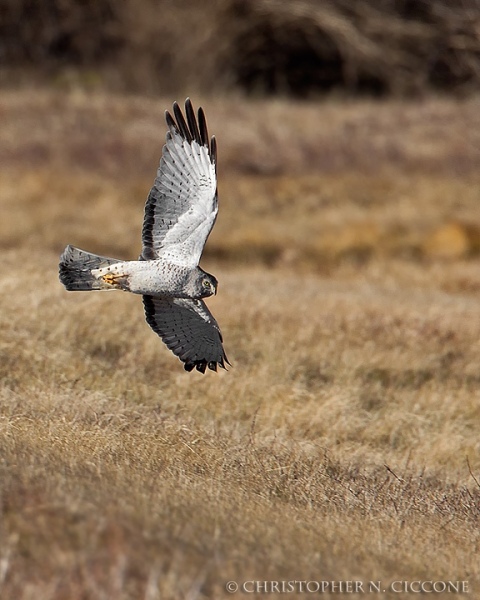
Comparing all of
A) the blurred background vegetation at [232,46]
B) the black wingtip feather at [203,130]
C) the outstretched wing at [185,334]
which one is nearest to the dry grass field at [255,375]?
the outstretched wing at [185,334]

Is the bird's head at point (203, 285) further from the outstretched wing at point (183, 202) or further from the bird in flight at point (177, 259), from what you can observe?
the outstretched wing at point (183, 202)

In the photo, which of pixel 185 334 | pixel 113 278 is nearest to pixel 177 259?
pixel 113 278

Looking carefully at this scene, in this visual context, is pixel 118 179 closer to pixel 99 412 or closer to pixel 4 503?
pixel 99 412

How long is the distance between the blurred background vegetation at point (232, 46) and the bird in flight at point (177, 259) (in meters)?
21.6

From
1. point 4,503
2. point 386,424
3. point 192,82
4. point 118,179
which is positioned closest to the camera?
point 4,503

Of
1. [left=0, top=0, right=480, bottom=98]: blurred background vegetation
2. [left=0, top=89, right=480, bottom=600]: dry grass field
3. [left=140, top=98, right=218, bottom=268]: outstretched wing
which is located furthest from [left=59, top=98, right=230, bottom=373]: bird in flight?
[left=0, top=0, right=480, bottom=98]: blurred background vegetation

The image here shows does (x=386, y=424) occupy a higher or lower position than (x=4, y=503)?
lower

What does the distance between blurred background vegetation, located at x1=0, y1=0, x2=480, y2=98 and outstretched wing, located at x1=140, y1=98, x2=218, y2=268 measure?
21539 millimetres

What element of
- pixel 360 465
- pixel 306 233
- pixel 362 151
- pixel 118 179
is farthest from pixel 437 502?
pixel 362 151

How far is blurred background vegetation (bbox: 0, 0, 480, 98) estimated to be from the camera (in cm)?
2897

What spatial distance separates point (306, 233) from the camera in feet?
56.8

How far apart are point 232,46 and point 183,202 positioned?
82.1 ft

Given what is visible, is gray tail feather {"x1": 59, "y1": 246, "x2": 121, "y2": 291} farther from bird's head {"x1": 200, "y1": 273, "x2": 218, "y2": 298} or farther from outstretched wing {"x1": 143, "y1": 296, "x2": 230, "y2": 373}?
bird's head {"x1": 200, "y1": 273, "x2": 218, "y2": 298}

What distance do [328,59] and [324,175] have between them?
12.9 m
